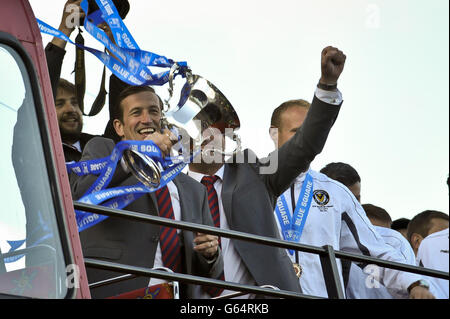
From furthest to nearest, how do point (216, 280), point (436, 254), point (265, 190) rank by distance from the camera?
point (436, 254), point (265, 190), point (216, 280)

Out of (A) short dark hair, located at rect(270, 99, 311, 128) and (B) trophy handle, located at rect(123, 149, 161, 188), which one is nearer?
(B) trophy handle, located at rect(123, 149, 161, 188)

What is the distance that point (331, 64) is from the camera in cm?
408

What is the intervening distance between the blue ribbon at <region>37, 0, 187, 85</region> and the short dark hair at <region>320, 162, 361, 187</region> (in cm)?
282

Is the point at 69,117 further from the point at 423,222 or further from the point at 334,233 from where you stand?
the point at 423,222

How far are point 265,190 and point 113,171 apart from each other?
1.04m

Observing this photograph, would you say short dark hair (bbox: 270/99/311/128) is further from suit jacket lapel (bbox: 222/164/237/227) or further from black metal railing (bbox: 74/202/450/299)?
black metal railing (bbox: 74/202/450/299)

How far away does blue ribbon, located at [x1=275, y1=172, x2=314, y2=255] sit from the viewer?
5188mm

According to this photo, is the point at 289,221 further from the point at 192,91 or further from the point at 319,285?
the point at 192,91

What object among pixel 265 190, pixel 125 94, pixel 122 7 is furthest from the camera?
pixel 122 7

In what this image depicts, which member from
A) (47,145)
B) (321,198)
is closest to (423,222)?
(321,198)

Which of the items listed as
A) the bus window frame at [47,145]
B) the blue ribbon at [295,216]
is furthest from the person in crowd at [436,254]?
the bus window frame at [47,145]

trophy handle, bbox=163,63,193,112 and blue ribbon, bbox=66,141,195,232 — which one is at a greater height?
trophy handle, bbox=163,63,193,112

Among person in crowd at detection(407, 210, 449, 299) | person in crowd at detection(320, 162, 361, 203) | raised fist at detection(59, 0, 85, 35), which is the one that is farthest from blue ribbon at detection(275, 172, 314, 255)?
raised fist at detection(59, 0, 85, 35)
